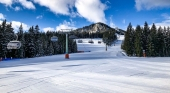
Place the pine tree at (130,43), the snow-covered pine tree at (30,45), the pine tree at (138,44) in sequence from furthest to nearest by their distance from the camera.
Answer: the pine tree at (130,43)
the snow-covered pine tree at (30,45)
the pine tree at (138,44)

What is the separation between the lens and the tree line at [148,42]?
4706 cm

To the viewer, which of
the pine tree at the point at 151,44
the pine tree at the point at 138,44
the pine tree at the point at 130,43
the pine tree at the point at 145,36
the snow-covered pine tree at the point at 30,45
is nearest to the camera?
the pine tree at the point at 138,44

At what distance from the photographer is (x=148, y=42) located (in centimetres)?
4800

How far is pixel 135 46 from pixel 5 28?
41.3 meters

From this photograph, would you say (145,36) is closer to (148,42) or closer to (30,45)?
(148,42)

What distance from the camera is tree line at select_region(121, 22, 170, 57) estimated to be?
47062mm

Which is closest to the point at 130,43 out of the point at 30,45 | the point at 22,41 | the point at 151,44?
the point at 151,44

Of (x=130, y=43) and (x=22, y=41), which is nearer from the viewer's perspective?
(x=22, y=41)

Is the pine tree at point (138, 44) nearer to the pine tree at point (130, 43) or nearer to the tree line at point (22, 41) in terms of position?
the pine tree at point (130, 43)

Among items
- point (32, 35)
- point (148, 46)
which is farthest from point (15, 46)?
point (148, 46)

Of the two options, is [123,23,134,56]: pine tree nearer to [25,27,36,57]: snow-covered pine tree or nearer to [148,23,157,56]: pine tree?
[148,23,157,56]: pine tree

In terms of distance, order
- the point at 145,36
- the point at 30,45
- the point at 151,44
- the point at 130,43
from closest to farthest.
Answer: the point at 151,44 < the point at 30,45 < the point at 145,36 < the point at 130,43

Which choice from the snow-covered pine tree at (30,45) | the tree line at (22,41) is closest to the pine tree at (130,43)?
the tree line at (22,41)

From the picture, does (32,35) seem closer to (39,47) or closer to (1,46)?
(39,47)
